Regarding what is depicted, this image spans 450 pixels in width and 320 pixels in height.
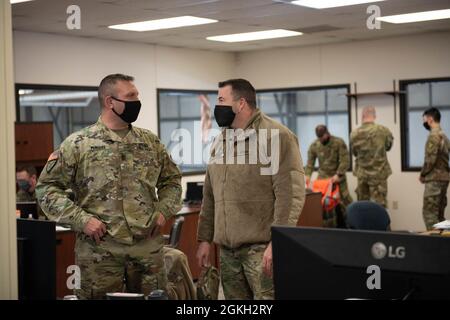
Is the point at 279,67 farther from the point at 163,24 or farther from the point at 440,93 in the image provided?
the point at 163,24

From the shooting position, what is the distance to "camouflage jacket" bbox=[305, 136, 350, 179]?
1039 cm

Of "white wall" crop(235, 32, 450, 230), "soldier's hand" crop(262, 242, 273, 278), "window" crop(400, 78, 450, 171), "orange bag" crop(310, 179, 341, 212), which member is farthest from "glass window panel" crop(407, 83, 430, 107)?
"soldier's hand" crop(262, 242, 273, 278)

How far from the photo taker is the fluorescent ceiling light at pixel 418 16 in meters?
8.33

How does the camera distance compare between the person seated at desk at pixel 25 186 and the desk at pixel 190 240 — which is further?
the desk at pixel 190 240

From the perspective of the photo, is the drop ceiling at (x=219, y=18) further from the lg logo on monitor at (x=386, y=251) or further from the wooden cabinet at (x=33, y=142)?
the lg logo on monitor at (x=386, y=251)

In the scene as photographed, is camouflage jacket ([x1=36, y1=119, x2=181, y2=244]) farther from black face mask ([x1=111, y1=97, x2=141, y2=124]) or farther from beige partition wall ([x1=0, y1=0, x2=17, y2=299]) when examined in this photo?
beige partition wall ([x1=0, y1=0, x2=17, y2=299])

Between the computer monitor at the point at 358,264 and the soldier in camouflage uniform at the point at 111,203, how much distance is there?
145 centimetres

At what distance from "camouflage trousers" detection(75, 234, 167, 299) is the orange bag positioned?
6724mm

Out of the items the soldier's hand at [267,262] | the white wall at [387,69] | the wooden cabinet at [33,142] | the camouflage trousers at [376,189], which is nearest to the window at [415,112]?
the white wall at [387,69]

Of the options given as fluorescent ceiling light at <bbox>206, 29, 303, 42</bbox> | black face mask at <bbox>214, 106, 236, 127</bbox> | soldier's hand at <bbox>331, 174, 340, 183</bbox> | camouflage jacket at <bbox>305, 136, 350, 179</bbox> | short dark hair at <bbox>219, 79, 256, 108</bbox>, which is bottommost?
soldier's hand at <bbox>331, 174, 340, 183</bbox>

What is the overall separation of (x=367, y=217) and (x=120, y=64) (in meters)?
5.78

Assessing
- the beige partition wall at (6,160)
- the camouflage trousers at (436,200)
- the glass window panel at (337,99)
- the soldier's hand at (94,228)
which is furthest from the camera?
the glass window panel at (337,99)

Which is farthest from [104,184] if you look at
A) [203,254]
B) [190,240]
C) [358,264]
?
[190,240]

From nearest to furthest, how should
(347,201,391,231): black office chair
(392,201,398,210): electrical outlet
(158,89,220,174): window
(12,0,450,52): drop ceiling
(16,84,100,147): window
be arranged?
(347,201,391,231): black office chair < (12,0,450,52): drop ceiling < (16,84,100,147): window < (392,201,398,210): electrical outlet < (158,89,220,174): window
